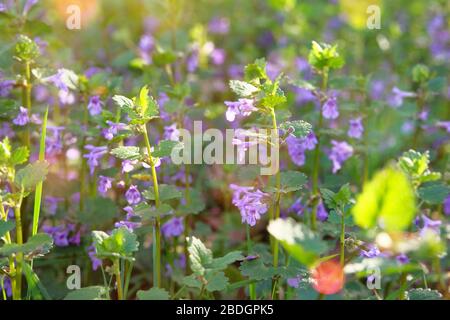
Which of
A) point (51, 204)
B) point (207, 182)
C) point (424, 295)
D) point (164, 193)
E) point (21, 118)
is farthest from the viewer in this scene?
point (207, 182)

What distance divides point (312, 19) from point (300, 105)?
7.79 feet

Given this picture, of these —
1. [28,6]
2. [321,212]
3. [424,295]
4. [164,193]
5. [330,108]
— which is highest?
[28,6]

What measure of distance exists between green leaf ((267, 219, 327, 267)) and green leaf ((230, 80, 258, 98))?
0.60m

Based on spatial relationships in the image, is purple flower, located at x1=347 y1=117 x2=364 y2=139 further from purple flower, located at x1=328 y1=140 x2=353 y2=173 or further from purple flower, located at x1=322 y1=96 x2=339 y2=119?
purple flower, located at x1=322 y1=96 x2=339 y2=119

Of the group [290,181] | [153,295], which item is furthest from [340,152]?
[153,295]

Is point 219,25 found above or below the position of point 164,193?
above

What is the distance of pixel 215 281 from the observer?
2256 mm

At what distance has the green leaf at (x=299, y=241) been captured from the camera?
5.71 feet

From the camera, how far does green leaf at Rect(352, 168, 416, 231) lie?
1674 mm

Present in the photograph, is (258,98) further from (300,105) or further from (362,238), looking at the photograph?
(300,105)

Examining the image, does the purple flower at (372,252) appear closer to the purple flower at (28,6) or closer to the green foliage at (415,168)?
the green foliage at (415,168)

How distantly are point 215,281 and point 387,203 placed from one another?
31.0 inches

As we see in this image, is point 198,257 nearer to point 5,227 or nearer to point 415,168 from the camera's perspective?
point 5,227
